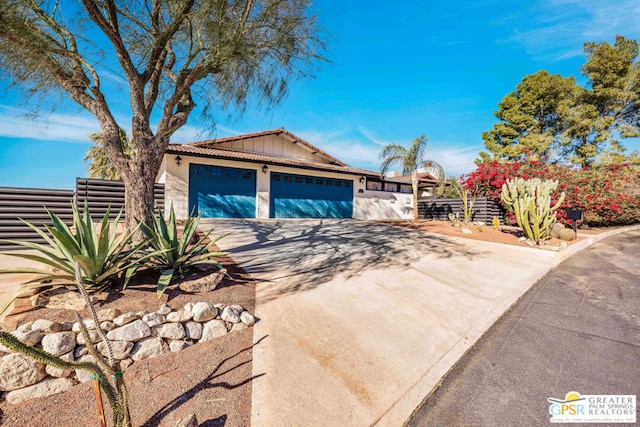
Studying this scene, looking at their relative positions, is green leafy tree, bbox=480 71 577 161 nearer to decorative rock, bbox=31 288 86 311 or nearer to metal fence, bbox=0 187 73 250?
decorative rock, bbox=31 288 86 311

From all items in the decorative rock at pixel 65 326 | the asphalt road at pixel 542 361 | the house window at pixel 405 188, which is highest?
the house window at pixel 405 188

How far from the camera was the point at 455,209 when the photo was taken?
666 inches

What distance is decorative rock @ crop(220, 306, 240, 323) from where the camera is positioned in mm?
3255

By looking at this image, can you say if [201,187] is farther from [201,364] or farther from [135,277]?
[201,364]

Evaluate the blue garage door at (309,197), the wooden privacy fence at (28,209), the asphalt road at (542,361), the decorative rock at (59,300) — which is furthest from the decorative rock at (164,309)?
the blue garage door at (309,197)

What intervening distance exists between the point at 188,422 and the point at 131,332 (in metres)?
1.26

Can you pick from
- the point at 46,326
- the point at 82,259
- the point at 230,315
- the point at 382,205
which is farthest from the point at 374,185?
the point at 46,326

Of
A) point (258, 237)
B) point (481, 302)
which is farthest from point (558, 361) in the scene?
point (258, 237)

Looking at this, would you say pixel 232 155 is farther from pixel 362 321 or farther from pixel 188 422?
pixel 188 422

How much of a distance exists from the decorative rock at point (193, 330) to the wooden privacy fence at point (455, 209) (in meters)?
15.8

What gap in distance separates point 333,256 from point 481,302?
3.22m

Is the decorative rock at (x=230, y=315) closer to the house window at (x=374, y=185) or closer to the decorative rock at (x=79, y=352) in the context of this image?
the decorative rock at (x=79, y=352)

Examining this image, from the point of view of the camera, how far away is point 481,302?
445 centimetres

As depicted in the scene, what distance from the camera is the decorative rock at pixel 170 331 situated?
2.83m
